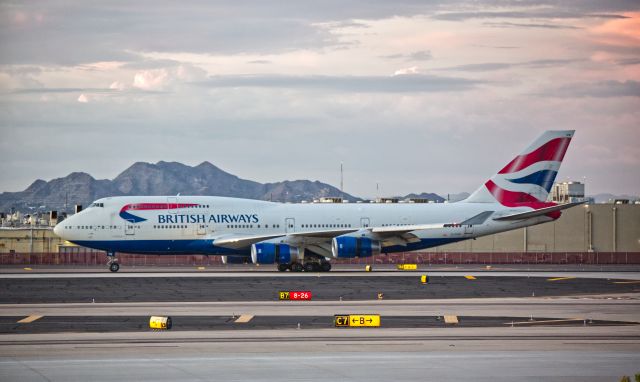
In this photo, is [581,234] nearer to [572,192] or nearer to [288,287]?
[572,192]

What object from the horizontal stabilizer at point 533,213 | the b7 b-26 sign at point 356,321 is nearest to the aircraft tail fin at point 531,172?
the horizontal stabilizer at point 533,213

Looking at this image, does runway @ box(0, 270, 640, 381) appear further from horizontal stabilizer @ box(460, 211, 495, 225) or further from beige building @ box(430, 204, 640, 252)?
beige building @ box(430, 204, 640, 252)

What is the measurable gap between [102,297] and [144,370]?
22.1m

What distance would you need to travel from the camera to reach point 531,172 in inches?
2798

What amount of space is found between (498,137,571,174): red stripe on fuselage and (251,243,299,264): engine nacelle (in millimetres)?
17834

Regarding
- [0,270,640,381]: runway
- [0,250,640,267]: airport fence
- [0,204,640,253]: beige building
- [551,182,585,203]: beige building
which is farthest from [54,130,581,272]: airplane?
[551,182,585,203]: beige building

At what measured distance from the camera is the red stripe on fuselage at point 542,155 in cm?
Result: 7125

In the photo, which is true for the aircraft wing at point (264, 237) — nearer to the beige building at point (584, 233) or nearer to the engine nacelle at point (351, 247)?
the engine nacelle at point (351, 247)

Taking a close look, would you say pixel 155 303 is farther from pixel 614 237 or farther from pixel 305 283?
pixel 614 237

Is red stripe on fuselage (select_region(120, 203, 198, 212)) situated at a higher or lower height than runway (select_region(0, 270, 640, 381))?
higher

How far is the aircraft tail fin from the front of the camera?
71188mm

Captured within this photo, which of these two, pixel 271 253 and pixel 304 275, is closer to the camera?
pixel 304 275

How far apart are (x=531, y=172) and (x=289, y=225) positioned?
18488 millimetres

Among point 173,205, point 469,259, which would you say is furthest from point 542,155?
point 173,205
